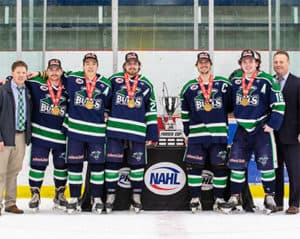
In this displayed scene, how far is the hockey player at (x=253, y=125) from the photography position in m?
4.50

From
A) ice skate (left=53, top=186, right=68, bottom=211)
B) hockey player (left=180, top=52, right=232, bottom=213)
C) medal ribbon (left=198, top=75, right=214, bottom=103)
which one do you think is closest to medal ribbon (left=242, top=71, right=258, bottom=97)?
hockey player (left=180, top=52, right=232, bottom=213)

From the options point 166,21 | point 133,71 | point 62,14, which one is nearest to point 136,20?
point 166,21

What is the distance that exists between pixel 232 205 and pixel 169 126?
1.21 meters

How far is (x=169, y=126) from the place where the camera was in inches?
219

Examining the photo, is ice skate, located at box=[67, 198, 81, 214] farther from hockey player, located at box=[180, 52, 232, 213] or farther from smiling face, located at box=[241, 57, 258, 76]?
smiling face, located at box=[241, 57, 258, 76]

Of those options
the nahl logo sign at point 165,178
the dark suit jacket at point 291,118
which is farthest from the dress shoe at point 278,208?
the nahl logo sign at point 165,178

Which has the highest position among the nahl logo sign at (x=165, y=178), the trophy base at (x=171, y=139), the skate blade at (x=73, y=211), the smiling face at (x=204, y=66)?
the smiling face at (x=204, y=66)

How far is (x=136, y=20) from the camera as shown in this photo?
7.28 m

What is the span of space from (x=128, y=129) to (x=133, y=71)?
0.43 m

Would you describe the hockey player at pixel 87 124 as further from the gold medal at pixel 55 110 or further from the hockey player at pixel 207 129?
the hockey player at pixel 207 129

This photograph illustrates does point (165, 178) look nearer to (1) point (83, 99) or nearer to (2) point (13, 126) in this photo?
(1) point (83, 99)

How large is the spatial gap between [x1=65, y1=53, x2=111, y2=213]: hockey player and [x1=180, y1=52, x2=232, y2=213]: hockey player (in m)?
0.64
